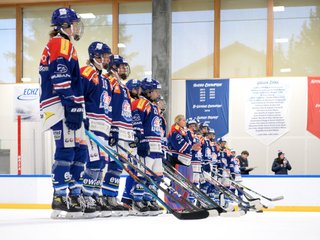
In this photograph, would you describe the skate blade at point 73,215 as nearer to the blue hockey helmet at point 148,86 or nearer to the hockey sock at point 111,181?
the hockey sock at point 111,181

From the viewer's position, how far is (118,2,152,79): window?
15.4m

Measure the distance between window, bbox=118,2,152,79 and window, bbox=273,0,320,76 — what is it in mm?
3270

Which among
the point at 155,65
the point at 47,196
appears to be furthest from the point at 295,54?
the point at 47,196

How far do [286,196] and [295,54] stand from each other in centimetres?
643

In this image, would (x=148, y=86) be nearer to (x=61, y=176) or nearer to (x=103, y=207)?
(x=103, y=207)

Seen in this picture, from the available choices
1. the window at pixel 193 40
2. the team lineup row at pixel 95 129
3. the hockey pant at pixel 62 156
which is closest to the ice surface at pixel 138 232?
the team lineup row at pixel 95 129

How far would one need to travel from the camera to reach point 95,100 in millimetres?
4664

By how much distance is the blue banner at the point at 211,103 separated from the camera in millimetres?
14500

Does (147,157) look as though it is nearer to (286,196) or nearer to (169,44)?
(286,196)

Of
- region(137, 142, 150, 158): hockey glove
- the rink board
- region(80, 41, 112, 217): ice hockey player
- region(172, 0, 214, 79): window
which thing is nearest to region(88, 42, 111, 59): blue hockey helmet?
region(80, 41, 112, 217): ice hockey player

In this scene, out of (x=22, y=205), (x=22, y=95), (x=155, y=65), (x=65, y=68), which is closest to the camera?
(x=65, y=68)

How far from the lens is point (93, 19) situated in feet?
52.0

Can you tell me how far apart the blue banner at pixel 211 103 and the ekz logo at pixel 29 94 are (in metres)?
3.92

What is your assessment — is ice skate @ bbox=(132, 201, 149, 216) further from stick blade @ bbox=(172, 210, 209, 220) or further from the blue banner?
the blue banner
